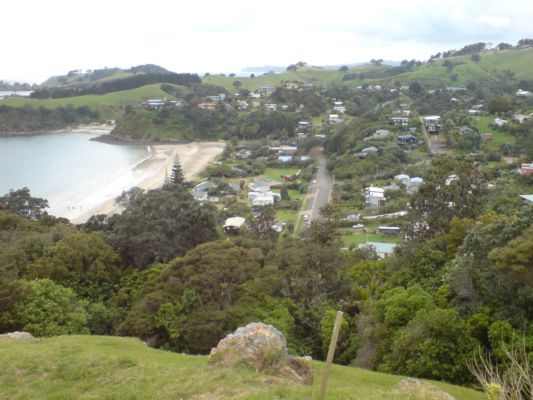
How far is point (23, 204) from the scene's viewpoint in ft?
111

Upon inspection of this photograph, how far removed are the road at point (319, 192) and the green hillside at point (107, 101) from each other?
64.4m

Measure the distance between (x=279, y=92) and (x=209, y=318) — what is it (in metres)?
88.4

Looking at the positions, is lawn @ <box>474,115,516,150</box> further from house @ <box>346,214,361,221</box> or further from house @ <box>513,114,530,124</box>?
house @ <box>346,214,361,221</box>

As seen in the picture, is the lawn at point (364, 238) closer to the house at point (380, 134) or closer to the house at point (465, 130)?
the house at point (465, 130)

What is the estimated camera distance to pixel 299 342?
13859 mm

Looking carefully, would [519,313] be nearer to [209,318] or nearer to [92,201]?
[209,318]

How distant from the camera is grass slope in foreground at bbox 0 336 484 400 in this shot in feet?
23.7

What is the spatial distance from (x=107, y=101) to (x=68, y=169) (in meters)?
55.6

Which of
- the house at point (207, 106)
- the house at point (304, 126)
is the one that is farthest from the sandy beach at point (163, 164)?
the house at point (304, 126)

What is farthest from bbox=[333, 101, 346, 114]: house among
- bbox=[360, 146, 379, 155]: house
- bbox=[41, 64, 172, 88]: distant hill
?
bbox=[41, 64, 172, 88]: distant hill

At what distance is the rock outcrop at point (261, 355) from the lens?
8340 millimetres

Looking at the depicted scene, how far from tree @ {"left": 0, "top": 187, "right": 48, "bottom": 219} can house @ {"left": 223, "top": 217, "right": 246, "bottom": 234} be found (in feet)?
42.3

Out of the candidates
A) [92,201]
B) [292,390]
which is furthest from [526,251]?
[92,201]

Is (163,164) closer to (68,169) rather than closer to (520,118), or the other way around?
(68,169)
